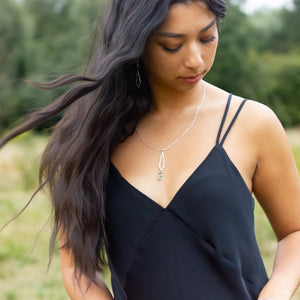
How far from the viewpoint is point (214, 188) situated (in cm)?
153

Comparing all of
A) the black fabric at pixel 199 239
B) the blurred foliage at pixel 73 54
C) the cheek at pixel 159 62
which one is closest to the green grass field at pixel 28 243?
the black fabric at pixel 199 239

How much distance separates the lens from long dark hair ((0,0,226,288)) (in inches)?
63.5

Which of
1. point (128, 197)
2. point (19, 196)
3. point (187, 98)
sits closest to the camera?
point (128, 197)

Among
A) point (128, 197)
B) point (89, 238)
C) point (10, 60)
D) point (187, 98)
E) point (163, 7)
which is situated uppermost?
point (163, 7)

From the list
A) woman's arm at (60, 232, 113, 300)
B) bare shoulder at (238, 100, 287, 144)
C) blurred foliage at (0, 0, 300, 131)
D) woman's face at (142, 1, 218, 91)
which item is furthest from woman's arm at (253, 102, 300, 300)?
blurred foliage at (0, 0, 300, 131)

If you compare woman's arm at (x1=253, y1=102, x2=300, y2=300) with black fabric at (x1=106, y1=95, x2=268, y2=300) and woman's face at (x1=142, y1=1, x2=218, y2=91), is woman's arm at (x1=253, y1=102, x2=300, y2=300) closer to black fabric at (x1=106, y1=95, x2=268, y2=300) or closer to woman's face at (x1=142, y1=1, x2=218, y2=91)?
black fabric at (x1=106, y1=95, x2=268, y2=300)

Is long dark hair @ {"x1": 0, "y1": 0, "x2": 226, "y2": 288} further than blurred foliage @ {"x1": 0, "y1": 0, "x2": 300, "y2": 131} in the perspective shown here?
No

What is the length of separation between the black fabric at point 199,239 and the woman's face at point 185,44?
0.19 meters

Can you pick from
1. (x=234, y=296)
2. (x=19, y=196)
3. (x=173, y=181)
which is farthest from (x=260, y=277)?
(x=19, y=196)

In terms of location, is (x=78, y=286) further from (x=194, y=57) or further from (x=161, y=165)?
(x=194, y=57)

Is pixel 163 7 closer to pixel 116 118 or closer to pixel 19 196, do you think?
pixel 116 118

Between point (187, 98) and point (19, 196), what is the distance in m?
6.43

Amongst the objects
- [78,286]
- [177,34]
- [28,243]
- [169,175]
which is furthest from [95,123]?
[28,243]

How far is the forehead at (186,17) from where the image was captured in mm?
1530
